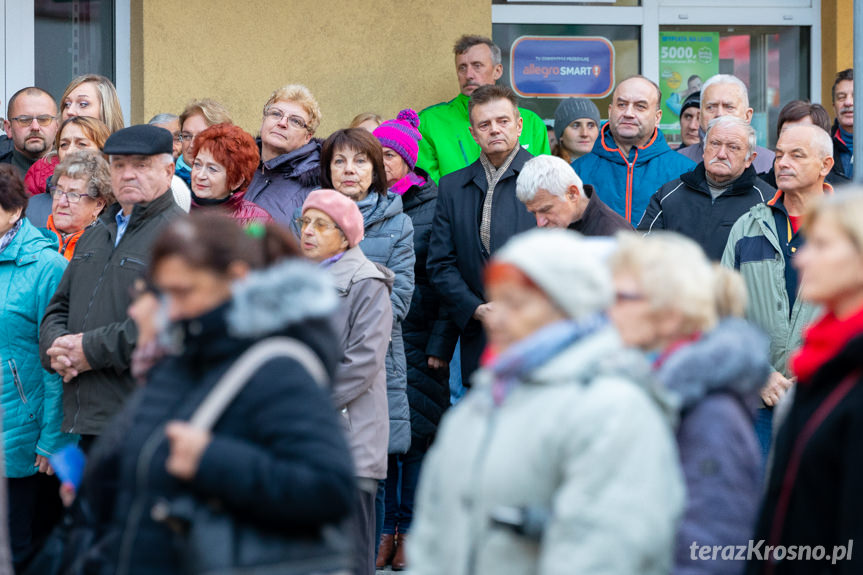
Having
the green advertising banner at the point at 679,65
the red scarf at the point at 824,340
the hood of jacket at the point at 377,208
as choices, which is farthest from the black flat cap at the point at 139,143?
the green advertising banner at the point at 679,65

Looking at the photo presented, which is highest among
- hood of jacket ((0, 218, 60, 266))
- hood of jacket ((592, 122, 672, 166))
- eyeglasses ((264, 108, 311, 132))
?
eyeglasses ((264, 108, 311, 132))

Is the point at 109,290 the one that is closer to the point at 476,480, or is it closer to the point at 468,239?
the point at 468,239

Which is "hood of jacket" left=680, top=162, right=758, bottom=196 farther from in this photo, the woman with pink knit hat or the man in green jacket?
the man in green jacket

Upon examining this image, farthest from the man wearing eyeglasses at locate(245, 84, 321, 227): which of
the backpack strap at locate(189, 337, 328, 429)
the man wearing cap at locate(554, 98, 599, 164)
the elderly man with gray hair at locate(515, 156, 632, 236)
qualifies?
the backpack strap at locate(189, 337, 328, 429)

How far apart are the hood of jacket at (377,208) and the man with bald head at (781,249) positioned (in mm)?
1640

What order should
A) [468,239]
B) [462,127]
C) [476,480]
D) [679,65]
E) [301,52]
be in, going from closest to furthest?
[476,480] → [468,239] → [462,127] → [301,52] → [679,65]

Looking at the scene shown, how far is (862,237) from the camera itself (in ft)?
8.95

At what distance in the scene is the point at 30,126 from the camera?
7051 mm

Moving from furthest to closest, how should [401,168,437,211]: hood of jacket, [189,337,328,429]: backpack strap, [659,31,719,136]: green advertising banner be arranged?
1. [659,31,719,136]: green advertising banner
2. [401,168,437,211]: hood of jacket
3. [189,337,328,429]: backpack strap

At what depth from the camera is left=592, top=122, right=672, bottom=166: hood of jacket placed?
23.0ft

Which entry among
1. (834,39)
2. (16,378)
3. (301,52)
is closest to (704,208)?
(16,378)

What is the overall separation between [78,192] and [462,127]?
8.97 ft

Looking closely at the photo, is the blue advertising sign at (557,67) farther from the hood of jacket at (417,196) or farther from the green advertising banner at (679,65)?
the hood of jacket at (417,196)

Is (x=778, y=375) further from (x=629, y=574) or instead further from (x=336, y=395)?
(x=629, y=574)
